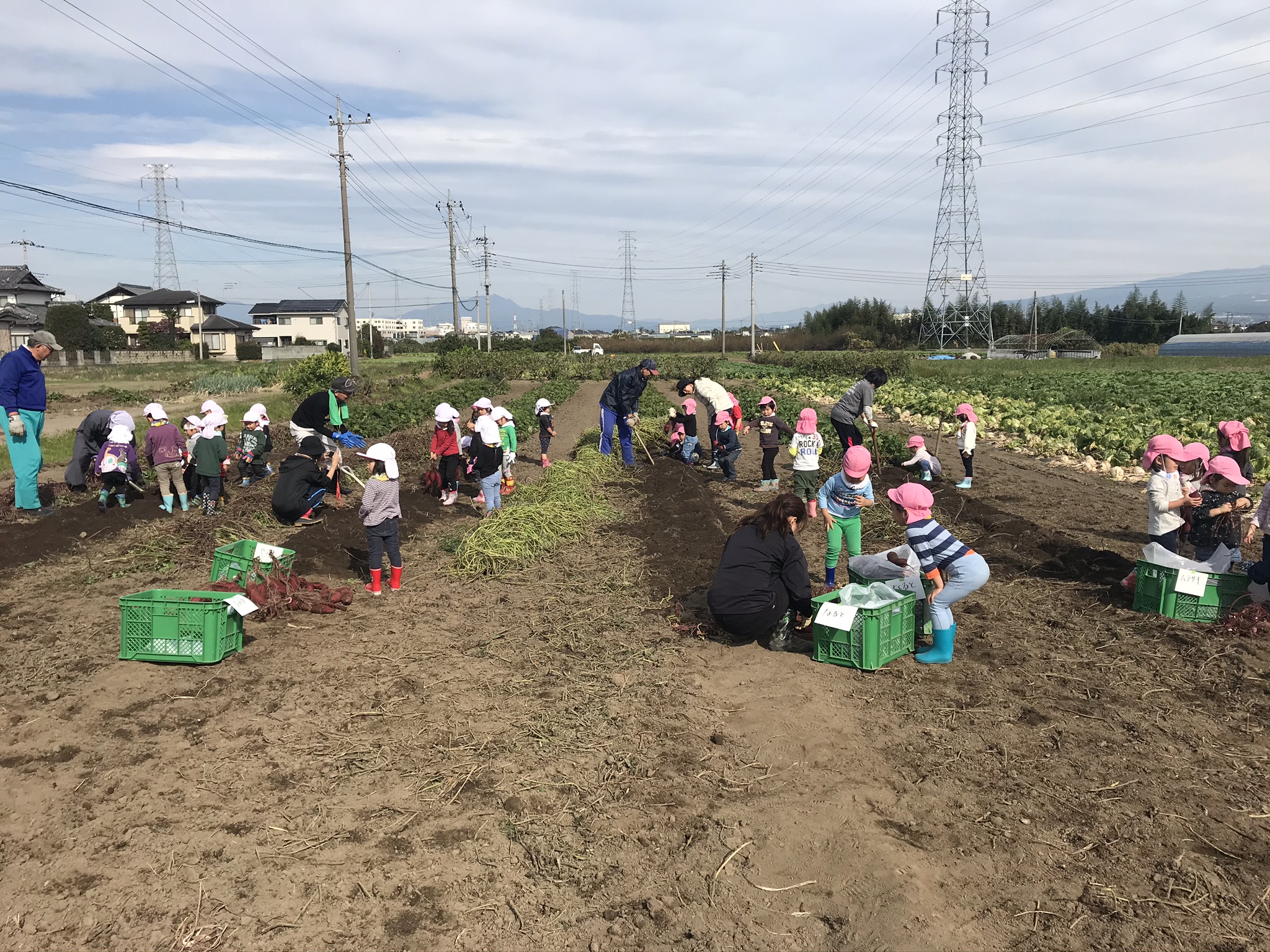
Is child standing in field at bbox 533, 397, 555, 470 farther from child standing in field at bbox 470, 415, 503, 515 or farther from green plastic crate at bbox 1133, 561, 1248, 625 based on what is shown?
green plastic crate at bbox 1133, 561, 1248, 625

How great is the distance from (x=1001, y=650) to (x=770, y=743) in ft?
8.01

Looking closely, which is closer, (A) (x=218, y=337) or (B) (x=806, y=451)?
(B) (x=806, y=451)

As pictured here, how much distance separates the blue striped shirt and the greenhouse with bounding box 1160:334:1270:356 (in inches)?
2490

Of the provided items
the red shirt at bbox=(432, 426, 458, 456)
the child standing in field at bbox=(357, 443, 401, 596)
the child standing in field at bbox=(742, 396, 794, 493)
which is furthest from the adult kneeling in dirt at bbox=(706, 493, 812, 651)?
the red shirt at bbox=(432, 426, 458, 456)

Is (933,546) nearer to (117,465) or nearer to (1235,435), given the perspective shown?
(1235,435)

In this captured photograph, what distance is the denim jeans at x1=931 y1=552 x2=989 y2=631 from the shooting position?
593 centimetres

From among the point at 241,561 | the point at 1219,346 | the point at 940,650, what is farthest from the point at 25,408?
the point at 1219,346

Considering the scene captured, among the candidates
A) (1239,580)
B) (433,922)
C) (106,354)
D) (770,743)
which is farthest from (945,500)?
(106,354)

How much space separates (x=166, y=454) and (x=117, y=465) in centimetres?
77

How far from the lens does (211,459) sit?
11.1 meters

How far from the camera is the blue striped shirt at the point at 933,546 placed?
5953 millimetres

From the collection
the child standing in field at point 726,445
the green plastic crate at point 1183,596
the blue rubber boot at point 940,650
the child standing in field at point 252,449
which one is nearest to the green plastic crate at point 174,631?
the blue rubber boot at point 940,650

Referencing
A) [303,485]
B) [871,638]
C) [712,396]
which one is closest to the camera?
[871,638]

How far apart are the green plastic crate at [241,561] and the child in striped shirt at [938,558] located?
544cm
